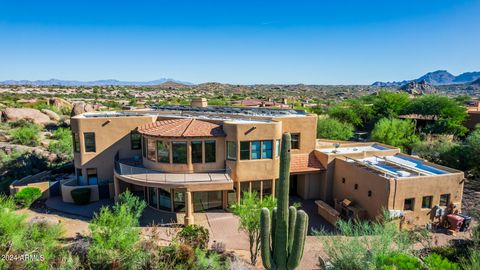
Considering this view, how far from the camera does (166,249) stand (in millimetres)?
14445

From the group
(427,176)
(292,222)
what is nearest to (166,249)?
(292,222)

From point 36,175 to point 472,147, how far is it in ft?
131

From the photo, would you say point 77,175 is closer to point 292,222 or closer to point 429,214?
point 292,222

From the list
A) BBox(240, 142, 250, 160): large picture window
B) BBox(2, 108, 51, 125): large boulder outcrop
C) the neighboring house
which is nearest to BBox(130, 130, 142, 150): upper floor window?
the neighboring house

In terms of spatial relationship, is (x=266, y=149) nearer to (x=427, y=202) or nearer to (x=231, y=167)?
(x=231, y=167)

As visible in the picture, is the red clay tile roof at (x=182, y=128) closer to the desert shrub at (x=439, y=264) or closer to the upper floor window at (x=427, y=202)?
the desert shrub at (x=439, y=264)

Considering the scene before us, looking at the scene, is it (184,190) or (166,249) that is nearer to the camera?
(166,249)

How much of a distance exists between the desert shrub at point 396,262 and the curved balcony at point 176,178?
10.4 meters

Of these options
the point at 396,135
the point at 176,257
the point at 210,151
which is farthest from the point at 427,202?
the point at 396,135

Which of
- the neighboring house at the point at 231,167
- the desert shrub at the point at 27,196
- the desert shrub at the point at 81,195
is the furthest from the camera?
the desert shrub at the point at 81,195

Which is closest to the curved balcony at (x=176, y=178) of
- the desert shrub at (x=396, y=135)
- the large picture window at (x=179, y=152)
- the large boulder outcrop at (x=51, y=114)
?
the large picture window at (x=179, y=152)

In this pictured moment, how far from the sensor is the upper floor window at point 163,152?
2086cm

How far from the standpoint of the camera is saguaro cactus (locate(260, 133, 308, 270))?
12039 mm

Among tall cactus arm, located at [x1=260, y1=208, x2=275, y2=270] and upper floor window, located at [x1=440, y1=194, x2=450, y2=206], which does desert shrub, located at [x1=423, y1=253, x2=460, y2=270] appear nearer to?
tall cactus arm, located at [x1=260, y1=208, x2=275, y2=270]
